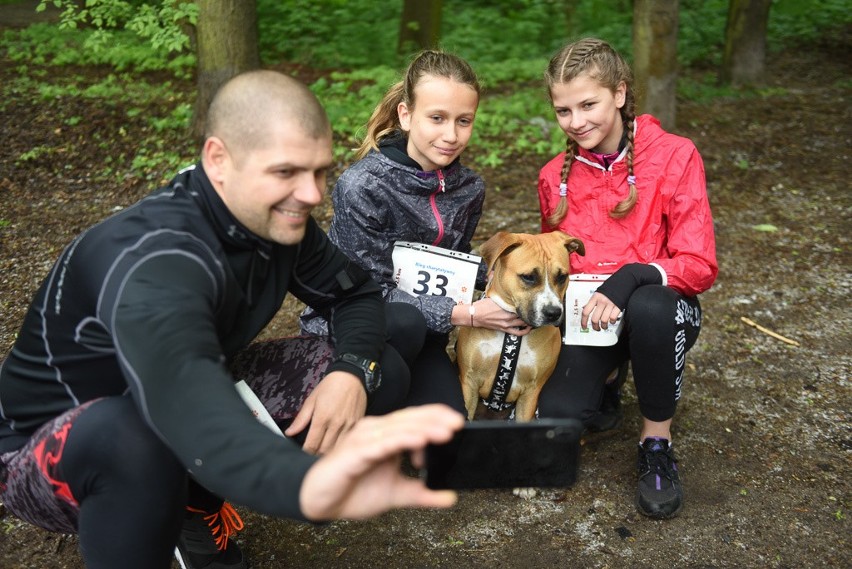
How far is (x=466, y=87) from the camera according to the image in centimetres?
333

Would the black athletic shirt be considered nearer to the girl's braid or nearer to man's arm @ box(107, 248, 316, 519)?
man's arm @ box(107, 248, 316, 519)

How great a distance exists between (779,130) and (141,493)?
8155mm

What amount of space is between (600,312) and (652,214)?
572 millimetres

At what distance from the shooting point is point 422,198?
3473mm

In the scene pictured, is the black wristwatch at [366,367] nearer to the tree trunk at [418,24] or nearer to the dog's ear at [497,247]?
the dog's ear at [497,247]

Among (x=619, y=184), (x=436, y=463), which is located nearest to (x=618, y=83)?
(x=619, y=184)

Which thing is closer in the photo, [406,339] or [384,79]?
[406,339]

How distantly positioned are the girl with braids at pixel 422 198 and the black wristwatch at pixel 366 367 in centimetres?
67

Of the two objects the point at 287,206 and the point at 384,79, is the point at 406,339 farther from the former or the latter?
the point at 384,79

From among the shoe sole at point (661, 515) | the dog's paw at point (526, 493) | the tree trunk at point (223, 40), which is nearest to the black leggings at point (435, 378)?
the dog's paw at point (526, 493)

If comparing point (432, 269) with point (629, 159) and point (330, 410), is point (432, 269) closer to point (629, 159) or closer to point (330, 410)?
point (629, 159)

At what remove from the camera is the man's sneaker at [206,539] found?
267 cm

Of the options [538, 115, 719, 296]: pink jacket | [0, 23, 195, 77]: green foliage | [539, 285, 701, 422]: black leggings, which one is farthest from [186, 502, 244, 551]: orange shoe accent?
[0, 23, 195, 77]: green foliage

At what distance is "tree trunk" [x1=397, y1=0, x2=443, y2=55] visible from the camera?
11.3 metres
